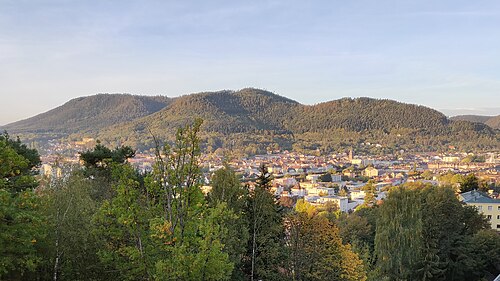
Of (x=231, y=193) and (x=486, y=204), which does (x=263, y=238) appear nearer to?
(x=231, y=193)

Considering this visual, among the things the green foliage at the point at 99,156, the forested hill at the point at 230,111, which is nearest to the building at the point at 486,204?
the green foliage at the point at 99,156

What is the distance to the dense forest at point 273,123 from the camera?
128125mm

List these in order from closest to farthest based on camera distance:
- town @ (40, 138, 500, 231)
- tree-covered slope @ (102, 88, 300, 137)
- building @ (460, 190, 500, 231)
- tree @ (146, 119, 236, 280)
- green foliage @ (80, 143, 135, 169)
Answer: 1. tree @ (146, 119, 236, 280)
2. green foliage @ (80, 143, 135, 169)
3. building @ (460, 190, 500, 231)
4. town @ (40, 138, 500, 231)
5. tree-covered slope @ (102, 88, 300, 137)

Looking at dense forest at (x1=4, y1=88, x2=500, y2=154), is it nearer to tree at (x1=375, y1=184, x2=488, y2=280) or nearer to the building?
the building

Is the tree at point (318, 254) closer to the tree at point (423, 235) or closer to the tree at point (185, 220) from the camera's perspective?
the tree at point (423, 235)

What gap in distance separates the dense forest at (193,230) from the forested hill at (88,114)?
123 metres

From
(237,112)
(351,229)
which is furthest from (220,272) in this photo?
(237,112)

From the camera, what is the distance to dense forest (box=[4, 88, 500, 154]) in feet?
420

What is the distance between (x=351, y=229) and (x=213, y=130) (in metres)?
107

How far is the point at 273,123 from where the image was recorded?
157625 mm

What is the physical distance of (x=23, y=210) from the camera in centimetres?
682

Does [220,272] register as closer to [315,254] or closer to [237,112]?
[315,254]

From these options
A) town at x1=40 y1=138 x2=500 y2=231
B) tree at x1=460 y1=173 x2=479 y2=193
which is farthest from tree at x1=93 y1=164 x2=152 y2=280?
town at x1=40 y1=138 x2=500 y2=231

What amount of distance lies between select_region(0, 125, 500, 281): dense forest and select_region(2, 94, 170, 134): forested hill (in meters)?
123
